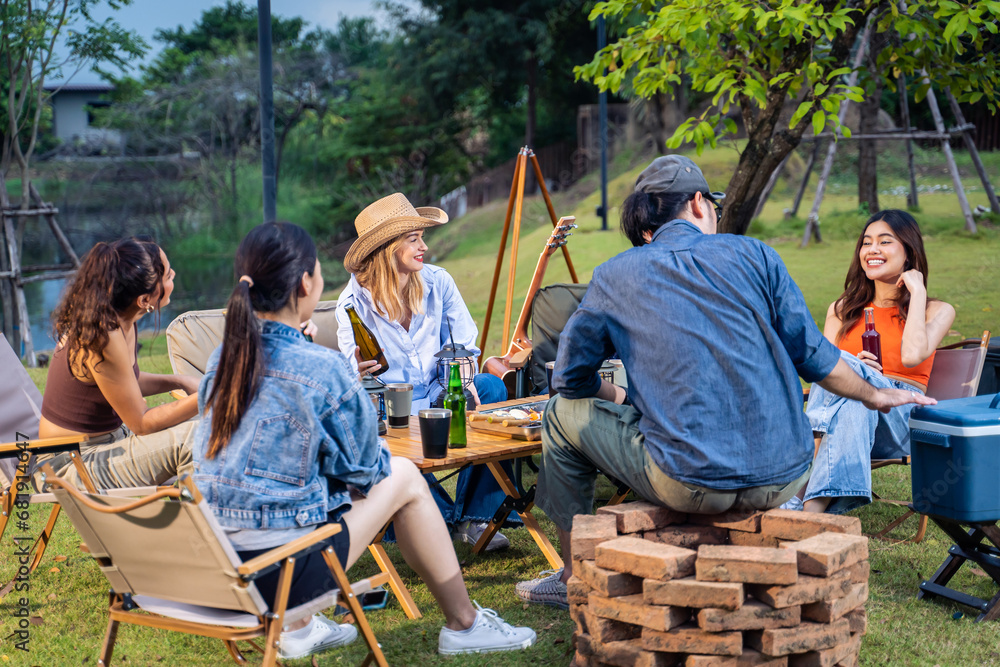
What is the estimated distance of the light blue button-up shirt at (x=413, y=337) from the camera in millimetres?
4047

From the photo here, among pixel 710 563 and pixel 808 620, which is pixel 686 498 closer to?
pixel 710 563

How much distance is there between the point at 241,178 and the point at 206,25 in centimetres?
1379

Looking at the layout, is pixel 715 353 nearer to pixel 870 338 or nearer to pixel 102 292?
pixel 870 338

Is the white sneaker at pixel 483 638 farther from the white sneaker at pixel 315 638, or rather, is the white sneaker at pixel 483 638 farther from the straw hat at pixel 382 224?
the straw hat at pixel 382 224

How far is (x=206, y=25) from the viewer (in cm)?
3569

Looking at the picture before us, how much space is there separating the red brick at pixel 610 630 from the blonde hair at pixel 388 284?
203cm

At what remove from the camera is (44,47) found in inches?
489

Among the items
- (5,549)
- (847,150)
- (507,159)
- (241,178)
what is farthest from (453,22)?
(5,549)

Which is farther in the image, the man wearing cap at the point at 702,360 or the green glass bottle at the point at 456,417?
the green glass bottle at the point at 456,417

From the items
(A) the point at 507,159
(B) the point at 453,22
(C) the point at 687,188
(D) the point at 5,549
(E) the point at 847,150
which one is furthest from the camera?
(A) the point at 507,159

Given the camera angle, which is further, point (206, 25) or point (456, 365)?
point (206, 25)

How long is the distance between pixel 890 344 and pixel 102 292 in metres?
3.13

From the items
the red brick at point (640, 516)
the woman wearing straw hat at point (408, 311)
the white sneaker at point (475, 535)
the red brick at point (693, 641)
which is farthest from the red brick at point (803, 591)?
the woman wearing straw hat at point (408, 311)

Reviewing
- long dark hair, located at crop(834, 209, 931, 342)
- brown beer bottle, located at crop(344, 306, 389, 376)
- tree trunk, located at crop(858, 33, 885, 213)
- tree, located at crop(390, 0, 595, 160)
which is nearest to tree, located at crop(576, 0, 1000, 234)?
long dark hair, located at crop(834, 209, 931, 342)
